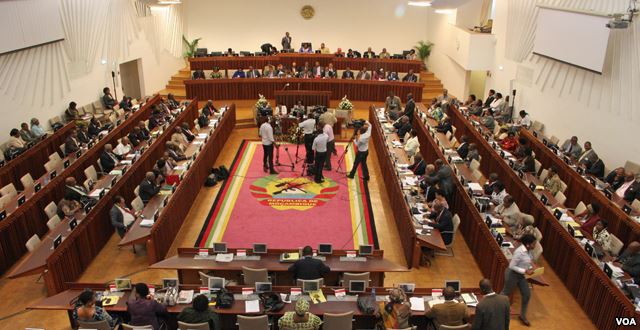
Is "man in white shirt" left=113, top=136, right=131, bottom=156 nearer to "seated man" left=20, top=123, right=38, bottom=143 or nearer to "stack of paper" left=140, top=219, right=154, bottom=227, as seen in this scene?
"seated man" left=20, top=123, right=38, bottom=143

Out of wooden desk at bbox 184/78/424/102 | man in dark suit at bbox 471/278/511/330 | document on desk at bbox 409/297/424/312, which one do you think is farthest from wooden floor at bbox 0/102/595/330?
wooden desk at bbox 184/78/424/102

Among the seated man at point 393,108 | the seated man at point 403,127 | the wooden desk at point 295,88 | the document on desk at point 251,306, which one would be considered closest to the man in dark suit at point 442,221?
the document on desk at point 251,306

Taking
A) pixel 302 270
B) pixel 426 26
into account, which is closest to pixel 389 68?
pixel 426 26

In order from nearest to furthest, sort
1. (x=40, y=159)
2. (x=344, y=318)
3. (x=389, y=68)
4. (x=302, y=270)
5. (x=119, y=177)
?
(x=344, y=318) → (x=302, y=270) → (x=119, y=177) → (x=40, y=159) → (x=389, y=68)

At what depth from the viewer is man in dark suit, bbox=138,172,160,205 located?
9.75 m

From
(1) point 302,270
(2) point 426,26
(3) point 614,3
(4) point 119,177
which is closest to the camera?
(1) point 302,270

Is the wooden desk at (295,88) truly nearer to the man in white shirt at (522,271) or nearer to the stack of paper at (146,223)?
the stack of paper at (146,223)

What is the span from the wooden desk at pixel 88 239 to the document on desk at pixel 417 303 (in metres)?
5.34

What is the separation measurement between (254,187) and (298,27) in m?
14.0

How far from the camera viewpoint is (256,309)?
659 cm

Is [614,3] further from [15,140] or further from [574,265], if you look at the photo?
[15,140]

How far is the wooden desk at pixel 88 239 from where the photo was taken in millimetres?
7699

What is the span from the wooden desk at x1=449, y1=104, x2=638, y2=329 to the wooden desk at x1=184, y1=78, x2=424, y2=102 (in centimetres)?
846

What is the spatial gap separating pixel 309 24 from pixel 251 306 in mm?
19678
